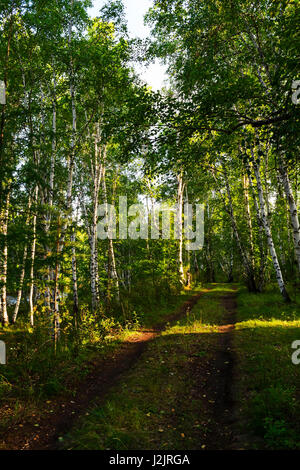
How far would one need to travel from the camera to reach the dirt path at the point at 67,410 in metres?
4.36

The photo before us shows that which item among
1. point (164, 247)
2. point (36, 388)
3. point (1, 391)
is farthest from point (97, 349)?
point (164, 247)

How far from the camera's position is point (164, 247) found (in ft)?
62.6

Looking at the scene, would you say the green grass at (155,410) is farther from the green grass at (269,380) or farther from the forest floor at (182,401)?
the green grass at (269,380)

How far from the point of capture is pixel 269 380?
5469 millimetres

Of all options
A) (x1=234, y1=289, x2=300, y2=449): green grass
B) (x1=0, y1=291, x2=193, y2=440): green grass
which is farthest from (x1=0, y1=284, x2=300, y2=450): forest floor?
(x1=0, y1=291, x2=193, y2=440): green grass

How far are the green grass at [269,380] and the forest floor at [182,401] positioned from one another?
0.02 m

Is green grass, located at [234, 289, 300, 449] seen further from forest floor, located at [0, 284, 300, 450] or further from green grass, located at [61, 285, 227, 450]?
green grass, located at [61, 285, 227, 450]

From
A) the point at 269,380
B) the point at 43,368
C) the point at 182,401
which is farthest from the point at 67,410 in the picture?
the point at 269,380

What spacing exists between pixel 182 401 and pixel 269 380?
2062mm

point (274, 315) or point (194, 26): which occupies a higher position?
point (194, 26)

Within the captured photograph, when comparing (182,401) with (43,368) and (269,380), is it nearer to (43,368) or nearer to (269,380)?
(269,380)
